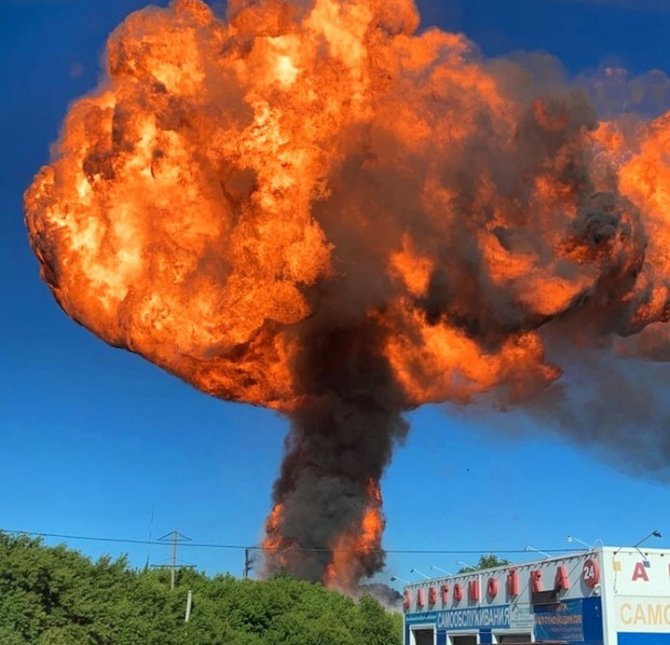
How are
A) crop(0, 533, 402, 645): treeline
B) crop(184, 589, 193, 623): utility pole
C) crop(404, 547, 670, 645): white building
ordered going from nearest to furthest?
crop(404, 547, 670, 645): white building, crop(0, 533, 402, 645): treeline, crop(184, 589, 193, 623): utility pole

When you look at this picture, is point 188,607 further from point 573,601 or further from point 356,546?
point 573,601

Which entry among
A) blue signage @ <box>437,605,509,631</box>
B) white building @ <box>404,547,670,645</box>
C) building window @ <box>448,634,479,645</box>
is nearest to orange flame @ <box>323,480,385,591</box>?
blue signage @ <box>437,605,509,631</box>

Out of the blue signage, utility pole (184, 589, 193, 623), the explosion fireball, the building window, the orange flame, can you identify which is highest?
the explosion fireball

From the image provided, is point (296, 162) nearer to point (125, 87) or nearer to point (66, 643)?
point (125, 87)

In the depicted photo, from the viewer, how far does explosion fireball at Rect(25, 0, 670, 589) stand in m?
41.5

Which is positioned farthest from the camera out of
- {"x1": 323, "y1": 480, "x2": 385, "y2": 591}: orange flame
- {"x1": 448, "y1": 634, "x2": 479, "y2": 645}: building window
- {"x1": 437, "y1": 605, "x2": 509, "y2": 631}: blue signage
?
{"x1": 323, "y1": 480, "x2": 385, "y2": 591}: orange flame

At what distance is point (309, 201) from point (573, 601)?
2173cm

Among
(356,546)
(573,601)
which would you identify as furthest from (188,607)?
(573,601)

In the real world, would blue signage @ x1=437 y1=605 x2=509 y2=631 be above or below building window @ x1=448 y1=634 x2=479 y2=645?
above

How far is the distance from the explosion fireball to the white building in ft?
46.4

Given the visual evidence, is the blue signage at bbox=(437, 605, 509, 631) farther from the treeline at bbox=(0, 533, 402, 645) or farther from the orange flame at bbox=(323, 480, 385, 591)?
the orange flame at bbox=(323, 480, 385, 591)

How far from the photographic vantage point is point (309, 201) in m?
41.3

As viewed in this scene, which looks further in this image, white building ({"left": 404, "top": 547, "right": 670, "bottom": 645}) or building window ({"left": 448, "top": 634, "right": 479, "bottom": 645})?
building window ({"left": 448, "top": 634, "right": 479, "bottom": 645})

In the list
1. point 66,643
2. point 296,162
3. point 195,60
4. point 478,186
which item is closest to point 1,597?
point 66,643
